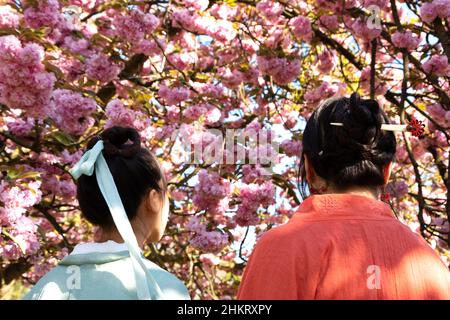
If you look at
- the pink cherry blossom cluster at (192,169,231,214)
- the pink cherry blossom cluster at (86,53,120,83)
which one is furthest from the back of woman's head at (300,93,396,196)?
the pink cherry blossom cluster at (86,53,120,83)

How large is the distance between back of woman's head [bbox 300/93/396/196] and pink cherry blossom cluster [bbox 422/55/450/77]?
253 cm

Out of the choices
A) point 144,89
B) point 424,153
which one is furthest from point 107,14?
point 424,153

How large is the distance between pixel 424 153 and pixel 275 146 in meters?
0.99

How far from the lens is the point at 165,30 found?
4.52 meters

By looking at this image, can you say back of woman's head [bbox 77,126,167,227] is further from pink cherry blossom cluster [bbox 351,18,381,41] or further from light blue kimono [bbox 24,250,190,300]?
pink cherry blossom cluster [bbox 351,18,381,41]

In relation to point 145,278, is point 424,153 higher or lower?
higher

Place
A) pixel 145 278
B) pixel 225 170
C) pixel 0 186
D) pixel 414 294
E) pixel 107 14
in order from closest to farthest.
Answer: pixel 414 294 < pixel 145 278 < pixel 0 186 < pixel 225 170 < pixel 107 14

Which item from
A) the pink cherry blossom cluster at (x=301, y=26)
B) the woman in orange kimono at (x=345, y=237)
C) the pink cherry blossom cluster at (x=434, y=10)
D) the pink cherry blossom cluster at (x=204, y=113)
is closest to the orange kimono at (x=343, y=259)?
the woman in orange kimono at (x=345, y=237)

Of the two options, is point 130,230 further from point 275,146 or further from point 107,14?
point 107,14

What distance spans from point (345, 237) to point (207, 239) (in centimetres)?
240

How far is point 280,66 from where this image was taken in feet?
13.6

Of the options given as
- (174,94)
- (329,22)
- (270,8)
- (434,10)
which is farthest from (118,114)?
(434,10)

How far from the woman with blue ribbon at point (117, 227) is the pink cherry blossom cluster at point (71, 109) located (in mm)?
1436

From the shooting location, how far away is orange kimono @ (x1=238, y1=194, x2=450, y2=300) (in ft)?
4.35
